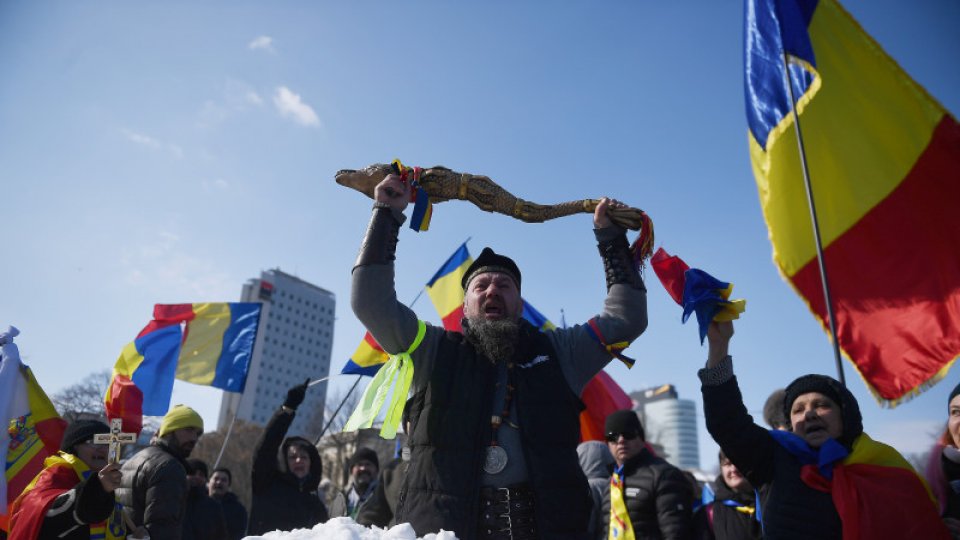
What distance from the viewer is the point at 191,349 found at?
28.5ft

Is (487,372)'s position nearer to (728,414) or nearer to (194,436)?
(728,414)

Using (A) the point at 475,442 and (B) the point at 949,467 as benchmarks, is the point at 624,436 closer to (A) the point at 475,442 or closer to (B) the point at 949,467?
(B) the point at 949,467

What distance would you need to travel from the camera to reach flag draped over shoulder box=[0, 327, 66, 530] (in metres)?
4.57

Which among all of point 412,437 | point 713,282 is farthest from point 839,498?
point 412,437

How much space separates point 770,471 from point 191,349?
8.08 meters

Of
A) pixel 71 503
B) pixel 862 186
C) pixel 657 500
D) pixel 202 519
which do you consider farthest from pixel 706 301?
pixel 202 519

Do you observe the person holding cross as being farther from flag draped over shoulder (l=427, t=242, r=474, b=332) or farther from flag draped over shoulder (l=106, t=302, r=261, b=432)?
flag draped over shoulder (l=427, t=242, r=474, b=332)

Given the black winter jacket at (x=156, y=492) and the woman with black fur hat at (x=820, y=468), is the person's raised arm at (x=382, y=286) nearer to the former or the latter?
the woman with black fur hat at (x=820, y=468)

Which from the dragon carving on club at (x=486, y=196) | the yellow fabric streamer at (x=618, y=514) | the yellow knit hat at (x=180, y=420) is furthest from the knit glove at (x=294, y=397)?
the dragon carving on club at (x=486, y=196)

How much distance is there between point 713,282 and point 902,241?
364 centimetres

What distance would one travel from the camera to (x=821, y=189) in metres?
5.79

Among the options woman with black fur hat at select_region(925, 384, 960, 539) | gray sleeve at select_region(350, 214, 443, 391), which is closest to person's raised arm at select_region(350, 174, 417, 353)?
gray sleeve at select_region(350, 214, 443, 391)

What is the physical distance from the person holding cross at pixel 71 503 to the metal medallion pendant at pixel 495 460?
2149 millimetres

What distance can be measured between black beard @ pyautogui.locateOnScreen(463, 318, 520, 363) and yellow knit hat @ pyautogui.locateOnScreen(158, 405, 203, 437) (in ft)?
10.4
